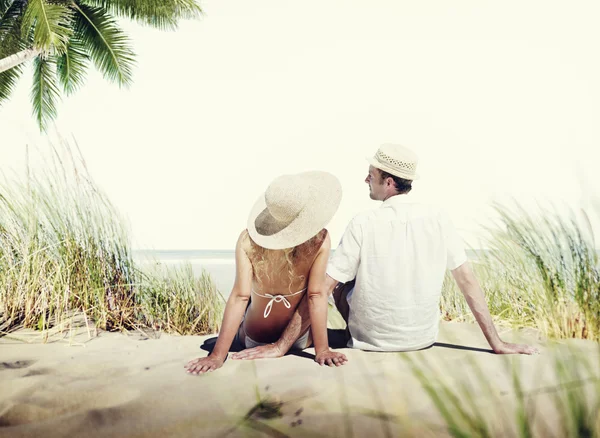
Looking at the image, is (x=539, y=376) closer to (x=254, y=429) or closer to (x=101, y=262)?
(x=254, y=429)

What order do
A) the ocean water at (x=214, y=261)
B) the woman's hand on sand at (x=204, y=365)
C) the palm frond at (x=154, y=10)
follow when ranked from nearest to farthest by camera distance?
the woman's hand on sand at (x=204, y=365) < the palm frond at (x=154, y=10) < the ocean water at (x=214, y=261)

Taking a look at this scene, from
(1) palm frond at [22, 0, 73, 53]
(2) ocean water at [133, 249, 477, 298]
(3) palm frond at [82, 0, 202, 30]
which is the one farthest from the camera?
(2) ocean water at [133, 249, 477, 298]

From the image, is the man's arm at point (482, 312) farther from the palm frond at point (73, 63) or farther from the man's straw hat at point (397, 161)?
the palm frond at point (73, 63)

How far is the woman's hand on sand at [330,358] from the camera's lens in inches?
113

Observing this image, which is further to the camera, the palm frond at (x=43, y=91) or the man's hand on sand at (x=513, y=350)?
the palm frond at (x=43, y=91)

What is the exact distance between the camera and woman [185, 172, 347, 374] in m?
2.88

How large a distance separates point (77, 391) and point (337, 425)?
4.53ft

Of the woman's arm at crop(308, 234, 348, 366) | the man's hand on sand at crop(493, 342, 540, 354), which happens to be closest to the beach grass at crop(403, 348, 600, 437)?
the man's hand on sand at crop(493, 342, 540, 354)

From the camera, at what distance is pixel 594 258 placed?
3.89 meters

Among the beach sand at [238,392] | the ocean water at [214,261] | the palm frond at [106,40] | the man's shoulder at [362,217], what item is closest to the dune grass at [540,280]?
the beach sand at [238,392]

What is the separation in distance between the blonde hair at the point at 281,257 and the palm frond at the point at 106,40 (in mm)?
10592

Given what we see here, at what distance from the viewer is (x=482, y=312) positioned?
3.18 m

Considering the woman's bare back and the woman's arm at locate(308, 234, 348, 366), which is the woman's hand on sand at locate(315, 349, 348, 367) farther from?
the woman's bare back

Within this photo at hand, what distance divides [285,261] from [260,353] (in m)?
0.58
